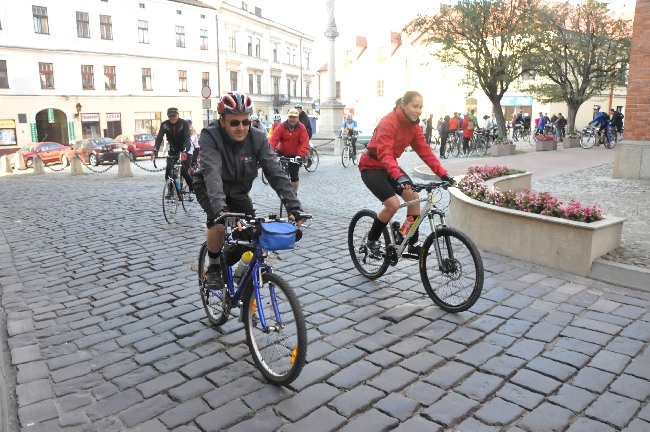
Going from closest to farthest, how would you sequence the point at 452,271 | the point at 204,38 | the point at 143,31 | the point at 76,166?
the point at 452,271
the point at 76,166
the point at 143,31
the point at 204,38

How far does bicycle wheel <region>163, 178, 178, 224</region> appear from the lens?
9.45m

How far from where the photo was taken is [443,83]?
5556 cm

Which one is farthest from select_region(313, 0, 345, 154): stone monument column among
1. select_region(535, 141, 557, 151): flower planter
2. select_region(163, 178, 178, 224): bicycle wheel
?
select_region(163, 178, 178, 224): bicycle wheel

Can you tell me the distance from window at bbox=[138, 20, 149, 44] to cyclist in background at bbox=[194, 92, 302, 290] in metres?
45.1

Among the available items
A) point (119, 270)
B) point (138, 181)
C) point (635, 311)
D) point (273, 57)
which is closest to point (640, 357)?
point (635, 311)

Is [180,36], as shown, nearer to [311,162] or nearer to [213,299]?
[311,162]

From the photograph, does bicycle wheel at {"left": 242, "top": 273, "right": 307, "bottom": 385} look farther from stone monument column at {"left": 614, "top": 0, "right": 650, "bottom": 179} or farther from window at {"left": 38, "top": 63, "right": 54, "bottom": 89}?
window at {"left": 38, "top": 63, "right": 54, "bottom": 89}

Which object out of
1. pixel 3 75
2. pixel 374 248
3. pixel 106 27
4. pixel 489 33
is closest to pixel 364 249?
pixel 374 248

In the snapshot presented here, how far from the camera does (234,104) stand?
153 inches

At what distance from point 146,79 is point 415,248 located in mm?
44393

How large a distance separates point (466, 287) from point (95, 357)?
10.2 ft

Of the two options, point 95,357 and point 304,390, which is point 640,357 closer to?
point 304,390

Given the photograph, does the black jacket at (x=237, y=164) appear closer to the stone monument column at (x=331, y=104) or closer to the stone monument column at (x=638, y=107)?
the stone monument column at (x=638, y=107)

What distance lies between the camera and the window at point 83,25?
4050 cm
